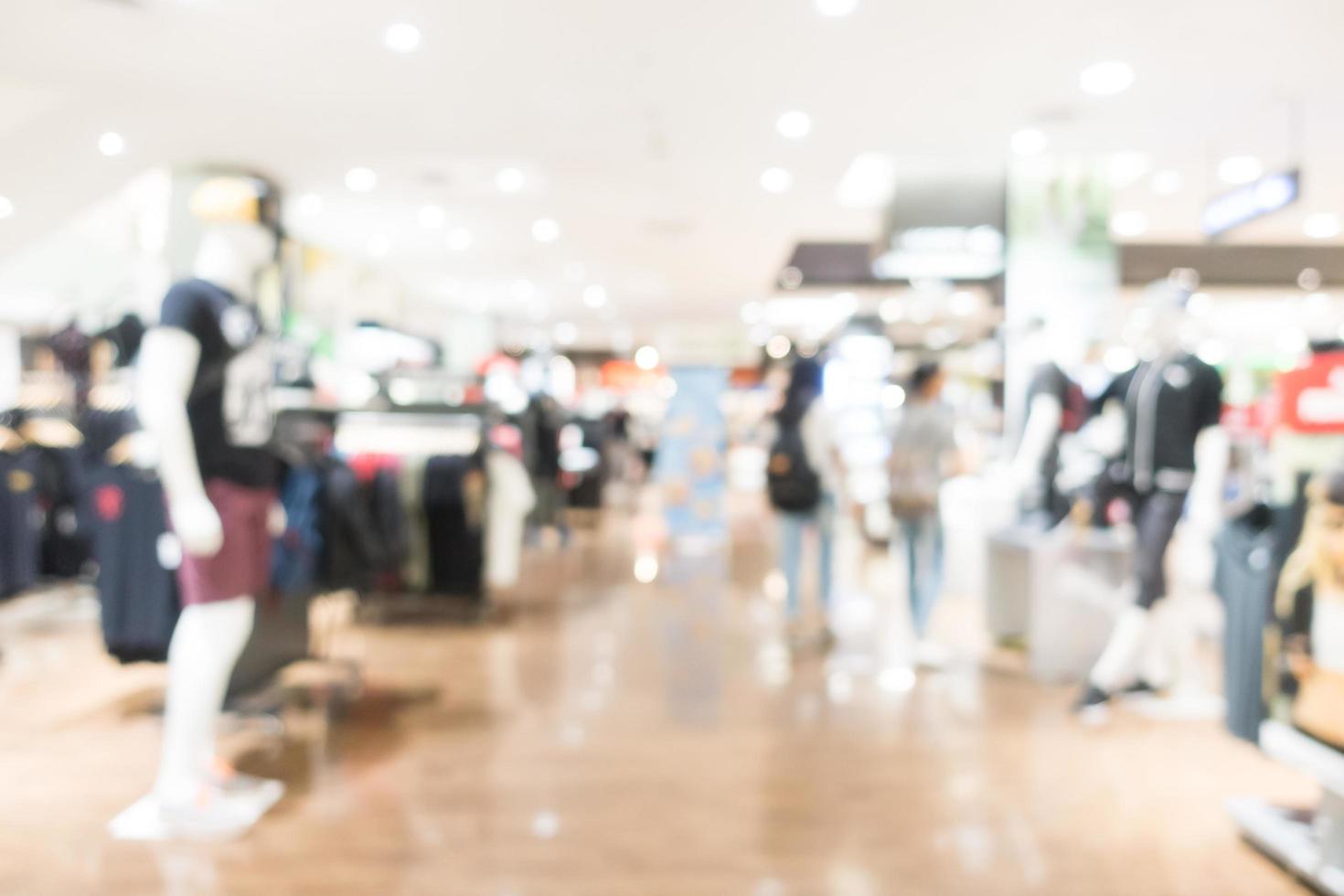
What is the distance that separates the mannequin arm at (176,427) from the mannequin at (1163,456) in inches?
136

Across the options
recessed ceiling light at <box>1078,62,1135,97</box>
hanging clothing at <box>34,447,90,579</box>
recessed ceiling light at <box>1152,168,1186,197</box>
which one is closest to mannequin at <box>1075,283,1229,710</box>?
recessed ceiling light at <box>1078,62,1135,97</box>

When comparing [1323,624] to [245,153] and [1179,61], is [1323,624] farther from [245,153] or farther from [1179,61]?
[245,153]

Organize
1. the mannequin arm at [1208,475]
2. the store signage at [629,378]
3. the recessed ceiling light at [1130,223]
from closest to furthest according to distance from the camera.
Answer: the mannequin arm at [1208,475]
the recessed ceiling light at [1130,223]
the store signage at [629,378]

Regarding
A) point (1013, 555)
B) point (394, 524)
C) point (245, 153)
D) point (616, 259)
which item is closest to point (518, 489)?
point (394, 524)

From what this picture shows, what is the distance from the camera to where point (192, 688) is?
2.85 metres

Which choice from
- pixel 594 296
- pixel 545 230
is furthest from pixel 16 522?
pixel 594 296

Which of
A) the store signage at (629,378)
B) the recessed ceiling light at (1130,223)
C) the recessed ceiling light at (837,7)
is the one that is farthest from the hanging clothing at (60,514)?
the store signage at (629,378)

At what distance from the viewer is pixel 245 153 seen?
7402mm

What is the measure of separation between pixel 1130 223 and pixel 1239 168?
2.77 m

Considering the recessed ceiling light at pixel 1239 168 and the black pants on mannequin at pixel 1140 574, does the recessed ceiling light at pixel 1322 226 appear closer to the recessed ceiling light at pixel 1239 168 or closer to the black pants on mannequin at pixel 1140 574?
the recessed ceiling light at pixel 1239 168

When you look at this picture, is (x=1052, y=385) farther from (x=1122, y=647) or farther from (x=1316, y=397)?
(x=1316, y=397)

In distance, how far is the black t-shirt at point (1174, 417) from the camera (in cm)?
400

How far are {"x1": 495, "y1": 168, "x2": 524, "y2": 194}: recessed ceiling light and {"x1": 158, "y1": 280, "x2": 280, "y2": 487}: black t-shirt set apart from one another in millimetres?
5247

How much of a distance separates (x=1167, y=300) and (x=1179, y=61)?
1853 mm
